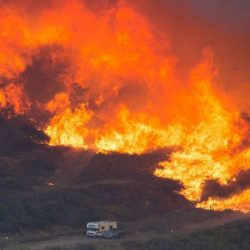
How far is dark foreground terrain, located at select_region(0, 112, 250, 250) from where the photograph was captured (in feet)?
169

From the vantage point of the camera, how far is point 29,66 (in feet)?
261

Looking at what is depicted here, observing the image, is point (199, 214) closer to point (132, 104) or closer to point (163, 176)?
point (163, 176)

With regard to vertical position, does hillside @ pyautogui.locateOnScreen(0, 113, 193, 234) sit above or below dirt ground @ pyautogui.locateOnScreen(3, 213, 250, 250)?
above

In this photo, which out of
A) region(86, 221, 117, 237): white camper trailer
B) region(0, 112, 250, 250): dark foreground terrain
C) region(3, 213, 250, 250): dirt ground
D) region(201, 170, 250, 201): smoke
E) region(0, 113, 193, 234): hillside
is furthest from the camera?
region(201, 170, 250, 201): smoke

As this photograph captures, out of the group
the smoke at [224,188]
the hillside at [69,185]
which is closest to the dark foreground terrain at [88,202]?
the hillside at [69,185]

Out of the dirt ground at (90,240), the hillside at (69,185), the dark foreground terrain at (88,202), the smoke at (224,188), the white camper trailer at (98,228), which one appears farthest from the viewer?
the smoke at (224,188)

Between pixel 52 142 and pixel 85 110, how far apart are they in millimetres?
6525

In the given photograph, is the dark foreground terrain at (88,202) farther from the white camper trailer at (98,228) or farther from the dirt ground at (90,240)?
the white camper trailer at (98,228)

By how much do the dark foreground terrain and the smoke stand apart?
9.19ft

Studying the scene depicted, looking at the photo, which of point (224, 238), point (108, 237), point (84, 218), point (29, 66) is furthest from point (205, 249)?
point (29, 66)

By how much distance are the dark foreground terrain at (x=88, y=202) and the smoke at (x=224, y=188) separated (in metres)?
2.80

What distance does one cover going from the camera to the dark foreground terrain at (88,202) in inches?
2025

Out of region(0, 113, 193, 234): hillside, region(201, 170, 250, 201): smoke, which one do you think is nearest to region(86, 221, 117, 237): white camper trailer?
region(0, 113, 193, 234): hillside

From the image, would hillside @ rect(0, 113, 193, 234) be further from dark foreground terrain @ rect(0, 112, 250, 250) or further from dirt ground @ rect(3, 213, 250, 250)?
Answer: dirt ground @ rect(3, 213, 250, 250)
